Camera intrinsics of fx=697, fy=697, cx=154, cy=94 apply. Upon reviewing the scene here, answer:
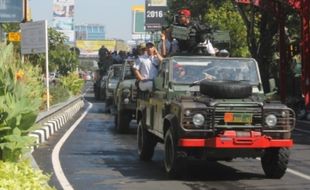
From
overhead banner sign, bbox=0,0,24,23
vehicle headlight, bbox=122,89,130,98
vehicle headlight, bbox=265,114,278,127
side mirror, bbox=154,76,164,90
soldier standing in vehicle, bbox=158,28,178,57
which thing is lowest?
vehicle headlight, bbox=122,89,130,98

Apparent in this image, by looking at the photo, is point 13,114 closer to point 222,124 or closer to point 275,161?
point 222,124

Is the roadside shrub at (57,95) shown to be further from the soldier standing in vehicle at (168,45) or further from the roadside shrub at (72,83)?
the soldier standing in vehicle at (168,45)

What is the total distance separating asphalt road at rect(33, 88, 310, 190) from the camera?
9.40 meters

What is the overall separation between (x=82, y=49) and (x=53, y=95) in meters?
101

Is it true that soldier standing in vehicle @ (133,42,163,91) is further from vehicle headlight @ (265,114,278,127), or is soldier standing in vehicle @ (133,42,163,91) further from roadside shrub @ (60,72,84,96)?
roadside shrub @ (60,72,84,96)

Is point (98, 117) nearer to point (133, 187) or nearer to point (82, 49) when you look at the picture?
point (133, 187)

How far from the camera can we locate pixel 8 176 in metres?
4.95

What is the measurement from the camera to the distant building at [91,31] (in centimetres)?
14188

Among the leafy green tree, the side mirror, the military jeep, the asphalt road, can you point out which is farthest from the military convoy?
the leafy green tree

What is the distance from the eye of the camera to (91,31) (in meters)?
144

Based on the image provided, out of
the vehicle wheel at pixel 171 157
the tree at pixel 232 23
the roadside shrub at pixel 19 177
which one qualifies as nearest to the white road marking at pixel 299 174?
the vehicle wheel at pixel 171 157

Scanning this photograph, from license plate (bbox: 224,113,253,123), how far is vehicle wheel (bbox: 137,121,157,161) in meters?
2.80

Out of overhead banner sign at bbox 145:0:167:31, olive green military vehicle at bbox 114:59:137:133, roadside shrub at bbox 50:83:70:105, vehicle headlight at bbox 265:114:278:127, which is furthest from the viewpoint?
overhead banner sign at bbox 145:0:167:31

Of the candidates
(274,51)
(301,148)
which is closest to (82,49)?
(274,51)
